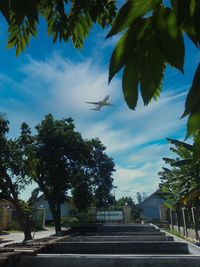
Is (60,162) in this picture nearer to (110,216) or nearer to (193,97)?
(110,216)

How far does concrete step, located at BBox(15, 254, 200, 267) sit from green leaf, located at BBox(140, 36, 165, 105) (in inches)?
190

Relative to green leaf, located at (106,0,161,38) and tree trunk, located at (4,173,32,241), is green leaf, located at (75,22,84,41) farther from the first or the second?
tree trunk, located at (4,173,32,241)

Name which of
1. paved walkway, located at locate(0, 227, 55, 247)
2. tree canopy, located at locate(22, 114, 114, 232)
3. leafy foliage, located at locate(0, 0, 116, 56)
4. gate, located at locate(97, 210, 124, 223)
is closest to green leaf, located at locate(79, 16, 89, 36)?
leafy foliage, located at locate(0, 0, 116, 56)

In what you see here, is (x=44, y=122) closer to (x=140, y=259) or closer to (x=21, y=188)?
(x=21, y=188)

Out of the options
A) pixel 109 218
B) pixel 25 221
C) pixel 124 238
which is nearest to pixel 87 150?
pixel 109 218

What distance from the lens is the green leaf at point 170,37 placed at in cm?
44

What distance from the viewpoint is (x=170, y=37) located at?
17.7 inches

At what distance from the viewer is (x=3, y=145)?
13141 millimetres

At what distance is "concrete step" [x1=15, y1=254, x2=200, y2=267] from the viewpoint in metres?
4.19

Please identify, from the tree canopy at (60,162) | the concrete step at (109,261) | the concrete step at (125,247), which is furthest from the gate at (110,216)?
the concrete step at (109,261)

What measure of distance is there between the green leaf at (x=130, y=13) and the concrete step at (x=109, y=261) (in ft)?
16.2

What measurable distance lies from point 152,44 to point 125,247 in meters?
6.55

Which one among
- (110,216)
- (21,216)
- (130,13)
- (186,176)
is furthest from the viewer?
(110,216)

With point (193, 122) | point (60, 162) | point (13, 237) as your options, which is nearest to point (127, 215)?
point (60, 162)
